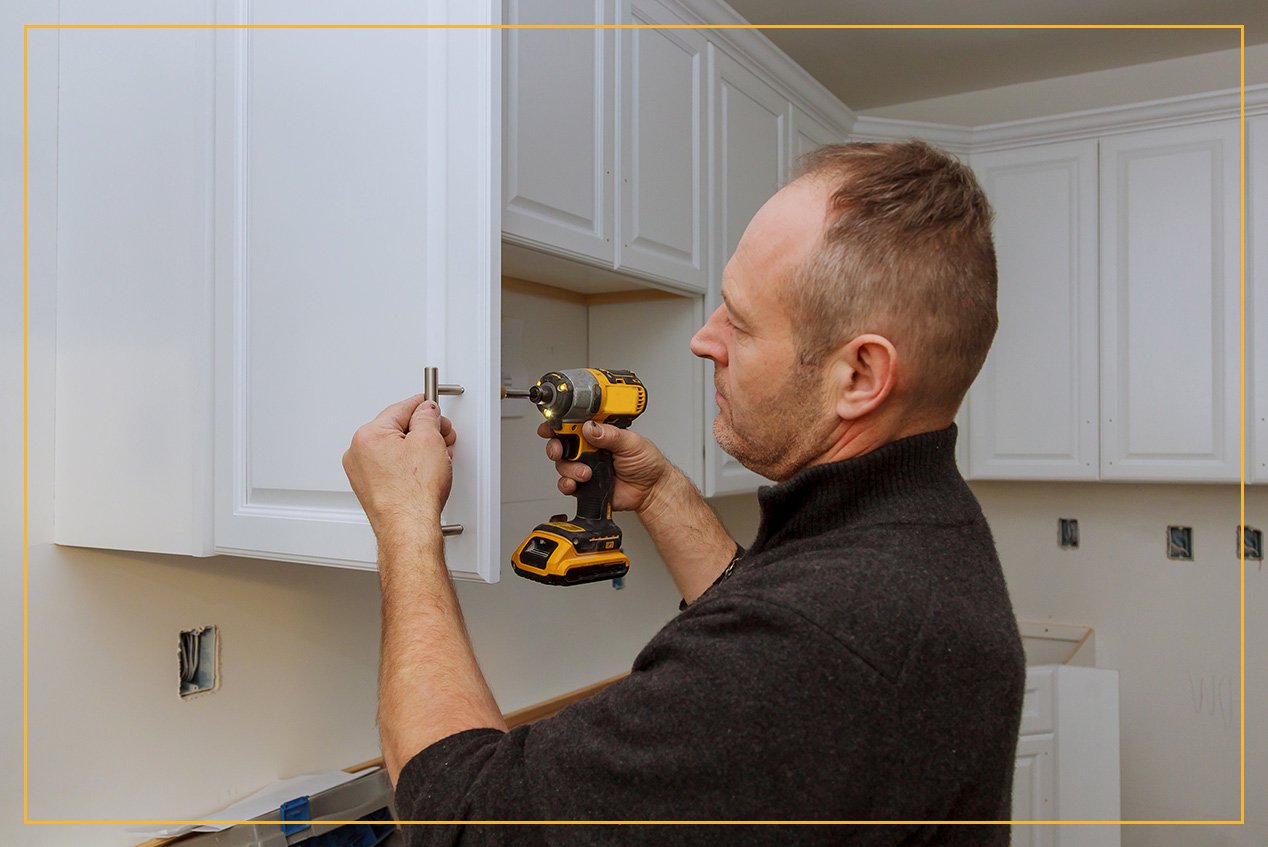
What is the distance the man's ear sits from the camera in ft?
2.81

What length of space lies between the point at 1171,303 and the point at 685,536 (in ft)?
6.67

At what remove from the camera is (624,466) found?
1.35m

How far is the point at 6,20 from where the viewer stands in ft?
4.64

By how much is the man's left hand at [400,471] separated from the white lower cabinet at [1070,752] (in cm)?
205

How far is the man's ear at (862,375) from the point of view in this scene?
855 millimetres

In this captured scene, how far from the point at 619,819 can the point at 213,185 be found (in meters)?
1.02

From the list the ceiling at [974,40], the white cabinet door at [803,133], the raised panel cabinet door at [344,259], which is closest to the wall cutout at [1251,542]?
the ceiling at [974,40]

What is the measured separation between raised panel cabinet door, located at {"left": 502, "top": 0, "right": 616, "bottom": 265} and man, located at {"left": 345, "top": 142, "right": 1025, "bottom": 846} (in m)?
0.55

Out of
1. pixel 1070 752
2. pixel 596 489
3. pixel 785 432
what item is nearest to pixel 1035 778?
pixel 1070 752

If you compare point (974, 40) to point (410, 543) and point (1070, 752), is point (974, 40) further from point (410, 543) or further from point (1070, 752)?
point (410, 543)

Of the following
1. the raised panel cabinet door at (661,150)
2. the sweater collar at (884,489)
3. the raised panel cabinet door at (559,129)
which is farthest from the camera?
the raised panel cabinet door at (661,150)

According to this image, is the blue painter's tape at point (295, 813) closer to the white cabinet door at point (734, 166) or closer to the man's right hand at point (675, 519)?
the man's right hand at point (675, 519)

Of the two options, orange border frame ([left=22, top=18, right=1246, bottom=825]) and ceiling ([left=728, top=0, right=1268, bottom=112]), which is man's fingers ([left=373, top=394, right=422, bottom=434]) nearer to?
orange border frame ([left=22, top=18, right=1246, bottom=825])

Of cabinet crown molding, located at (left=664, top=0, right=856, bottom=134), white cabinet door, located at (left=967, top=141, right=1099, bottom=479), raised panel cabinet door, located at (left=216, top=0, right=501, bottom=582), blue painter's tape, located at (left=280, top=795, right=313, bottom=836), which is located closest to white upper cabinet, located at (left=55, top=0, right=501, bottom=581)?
raised panel cabinet door, located at (left=216, top=0, right=501, bottom=582)
